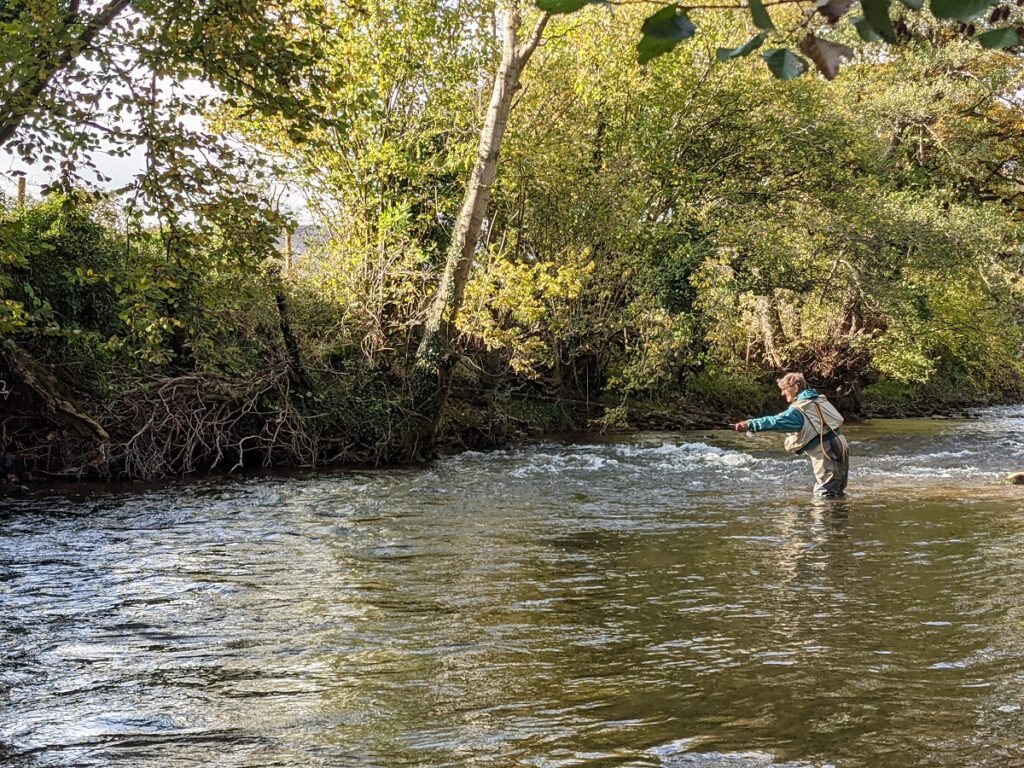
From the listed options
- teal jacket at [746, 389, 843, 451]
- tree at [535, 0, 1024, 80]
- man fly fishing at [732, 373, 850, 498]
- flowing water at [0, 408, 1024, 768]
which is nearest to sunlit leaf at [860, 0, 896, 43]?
tree at [535, 0, 1024, 80]

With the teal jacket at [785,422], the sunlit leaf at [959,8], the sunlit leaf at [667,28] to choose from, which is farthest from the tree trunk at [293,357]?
the sunlit leaf at [959,8]

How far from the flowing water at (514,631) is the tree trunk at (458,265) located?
5608 millimetres

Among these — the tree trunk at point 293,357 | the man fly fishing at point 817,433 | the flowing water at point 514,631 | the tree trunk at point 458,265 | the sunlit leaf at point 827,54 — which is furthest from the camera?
the tree trunk at point 458,265

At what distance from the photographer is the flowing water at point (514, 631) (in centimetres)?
504

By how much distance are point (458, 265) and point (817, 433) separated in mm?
8360

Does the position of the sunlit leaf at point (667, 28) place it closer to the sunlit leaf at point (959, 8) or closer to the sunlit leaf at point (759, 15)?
the sunlit leaf at point (759, 15)

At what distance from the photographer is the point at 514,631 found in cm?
716

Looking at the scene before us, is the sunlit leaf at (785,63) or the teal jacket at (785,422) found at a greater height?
the sunlit leaf at (785,63)

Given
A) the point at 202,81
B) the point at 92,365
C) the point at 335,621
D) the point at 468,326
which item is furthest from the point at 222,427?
the point at 335,621

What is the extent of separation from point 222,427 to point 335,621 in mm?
10809

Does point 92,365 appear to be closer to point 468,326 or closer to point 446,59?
point 468,326

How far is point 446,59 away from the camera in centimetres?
2105

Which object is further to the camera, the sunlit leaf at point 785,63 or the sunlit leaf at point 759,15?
the sunlit leaf at point 785,63

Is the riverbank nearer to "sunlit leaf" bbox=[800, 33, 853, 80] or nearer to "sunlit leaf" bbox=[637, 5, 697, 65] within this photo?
"sunlit leaf" bbox=[637, 5, 697, 65]
